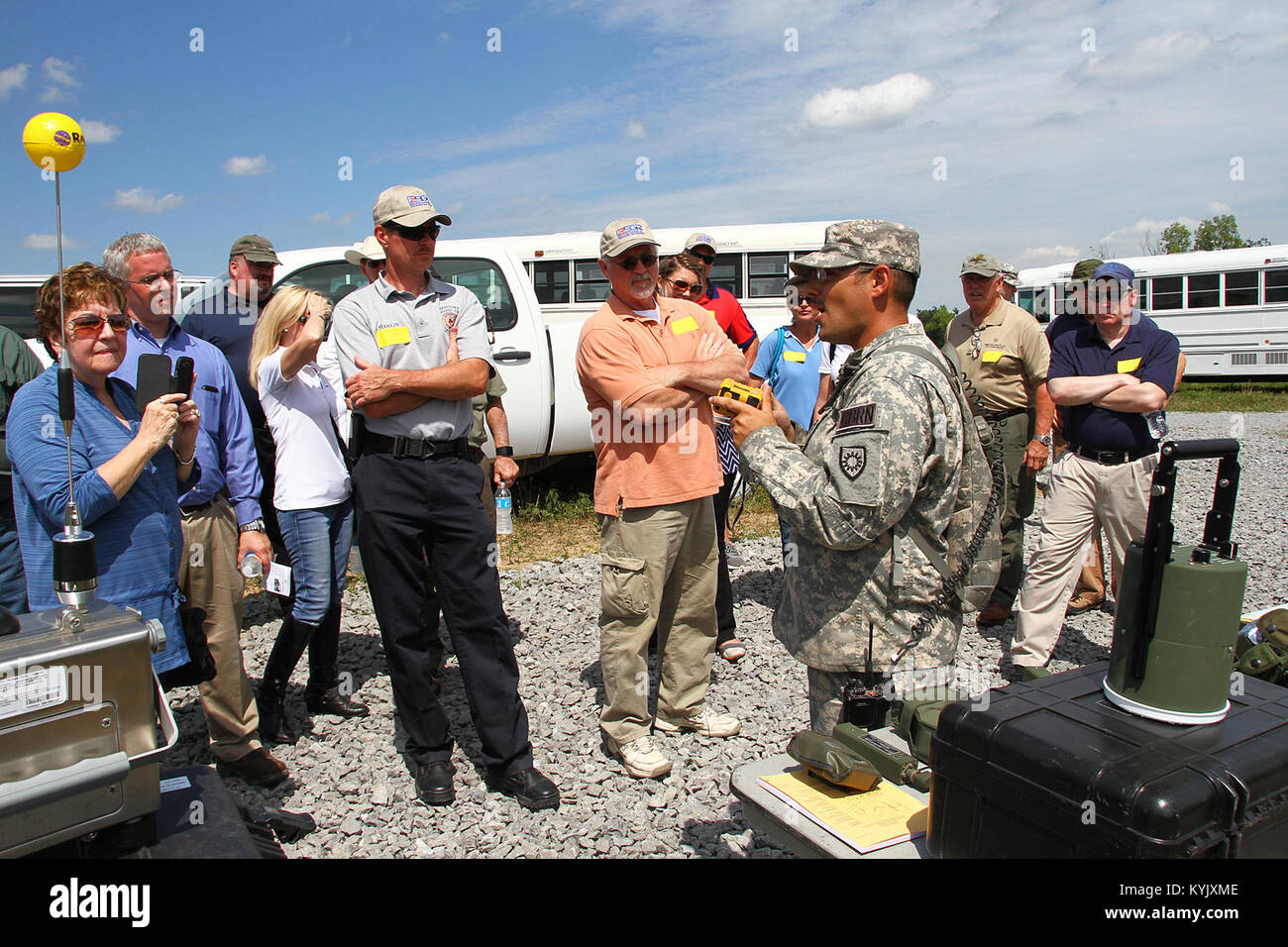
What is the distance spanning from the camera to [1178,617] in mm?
1468

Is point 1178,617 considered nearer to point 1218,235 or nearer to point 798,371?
point 798,371

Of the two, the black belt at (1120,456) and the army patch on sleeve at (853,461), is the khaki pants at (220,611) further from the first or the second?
the black belt at (1120,456)

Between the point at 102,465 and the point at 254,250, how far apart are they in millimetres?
2644

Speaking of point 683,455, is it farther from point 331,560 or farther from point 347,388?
point 331,560

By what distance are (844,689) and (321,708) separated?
9.99 feet

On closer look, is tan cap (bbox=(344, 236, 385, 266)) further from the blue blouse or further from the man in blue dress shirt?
the blue blouse

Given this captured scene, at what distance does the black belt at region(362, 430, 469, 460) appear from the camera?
11.2 ft

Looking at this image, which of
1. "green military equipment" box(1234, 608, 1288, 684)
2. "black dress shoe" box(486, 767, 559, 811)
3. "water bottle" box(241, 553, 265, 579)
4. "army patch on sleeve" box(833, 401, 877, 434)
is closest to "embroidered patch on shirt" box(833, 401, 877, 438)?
"army patch on sleeve" box(833, 401, 877, 434)

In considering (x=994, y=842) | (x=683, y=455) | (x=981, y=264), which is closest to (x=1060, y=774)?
(x=994, y=842)

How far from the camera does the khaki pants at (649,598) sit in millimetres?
3750

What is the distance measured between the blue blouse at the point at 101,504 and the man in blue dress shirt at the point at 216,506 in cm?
44

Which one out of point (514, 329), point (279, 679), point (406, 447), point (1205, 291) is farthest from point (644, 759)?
point (1205, 291)

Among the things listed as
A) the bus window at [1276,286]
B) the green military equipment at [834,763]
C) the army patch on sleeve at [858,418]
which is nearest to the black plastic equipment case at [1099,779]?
the green military equipment at [834,763]

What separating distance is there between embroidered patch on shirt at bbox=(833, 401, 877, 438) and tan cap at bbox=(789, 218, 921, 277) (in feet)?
1.30
